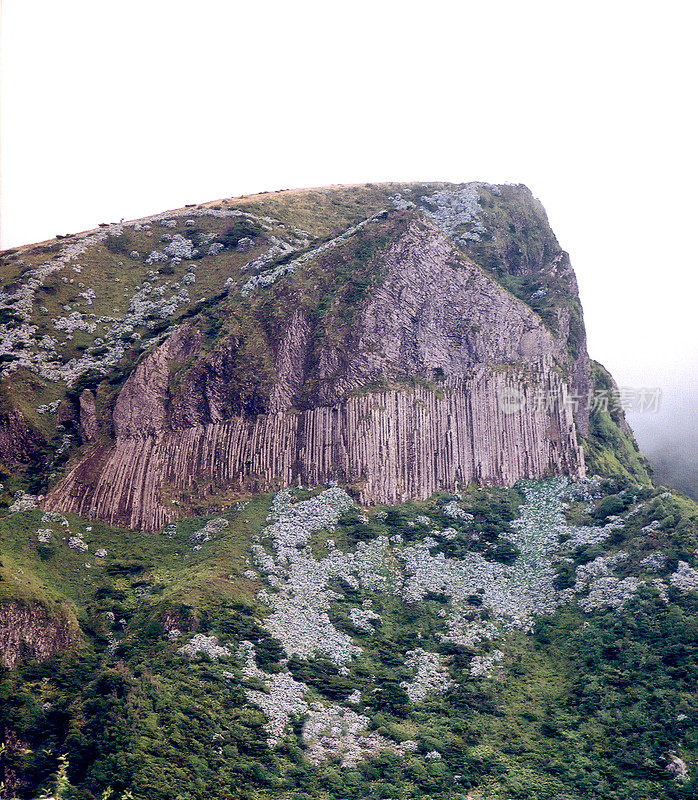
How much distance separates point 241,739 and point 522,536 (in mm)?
38809

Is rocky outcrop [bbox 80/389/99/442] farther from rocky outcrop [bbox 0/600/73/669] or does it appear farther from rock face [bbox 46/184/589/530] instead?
rocky outcrop [bbox 0/600/73/669]

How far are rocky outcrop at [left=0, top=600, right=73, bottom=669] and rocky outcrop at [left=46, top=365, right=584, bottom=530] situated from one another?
16538 millimetres

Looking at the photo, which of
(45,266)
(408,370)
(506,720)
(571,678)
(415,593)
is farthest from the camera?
(45,266)

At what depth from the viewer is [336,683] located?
66188 millimetres

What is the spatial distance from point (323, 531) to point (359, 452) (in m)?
10.2

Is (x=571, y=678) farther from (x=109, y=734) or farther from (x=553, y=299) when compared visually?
(x=553, y=299)

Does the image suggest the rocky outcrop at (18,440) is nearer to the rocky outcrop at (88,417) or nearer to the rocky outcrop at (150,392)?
the rocky outcrop at (88,417)

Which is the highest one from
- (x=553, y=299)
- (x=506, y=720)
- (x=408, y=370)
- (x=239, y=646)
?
(x=553, y=299)

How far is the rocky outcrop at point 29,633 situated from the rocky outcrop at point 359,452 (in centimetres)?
1654

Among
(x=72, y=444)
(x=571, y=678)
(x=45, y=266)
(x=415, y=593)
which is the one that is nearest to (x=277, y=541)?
(x=415, y=593)

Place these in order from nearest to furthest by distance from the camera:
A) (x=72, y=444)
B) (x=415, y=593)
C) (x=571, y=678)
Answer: (x=571, y=678) < (x=415, y=593) < (x=72, y=444)

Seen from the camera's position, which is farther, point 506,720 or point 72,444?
point 72,444

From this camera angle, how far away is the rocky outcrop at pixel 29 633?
6266 centimetres

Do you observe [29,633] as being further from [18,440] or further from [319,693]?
[18,440]
